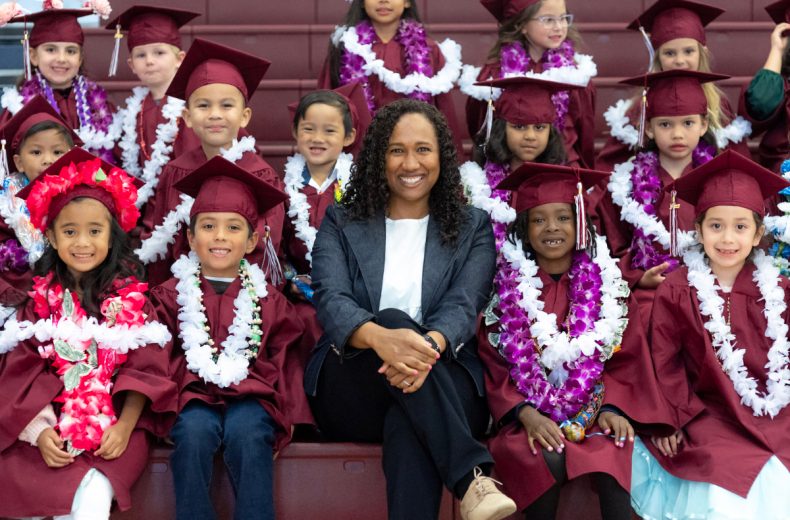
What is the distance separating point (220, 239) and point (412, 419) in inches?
39.5

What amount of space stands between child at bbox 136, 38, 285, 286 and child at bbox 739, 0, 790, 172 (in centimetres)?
224

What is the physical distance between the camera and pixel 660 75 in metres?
4.79

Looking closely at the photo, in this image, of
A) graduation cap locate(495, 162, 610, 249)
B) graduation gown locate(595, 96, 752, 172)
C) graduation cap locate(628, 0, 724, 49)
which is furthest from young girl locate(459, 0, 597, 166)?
graduation cap locate(495, 162, 610, 249)

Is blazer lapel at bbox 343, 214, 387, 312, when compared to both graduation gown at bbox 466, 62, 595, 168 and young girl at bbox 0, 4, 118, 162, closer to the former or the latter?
graduation gown at bbox 466, 62, 595, 168

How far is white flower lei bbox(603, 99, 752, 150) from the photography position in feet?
17.0

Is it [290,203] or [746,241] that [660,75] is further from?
[290,203]

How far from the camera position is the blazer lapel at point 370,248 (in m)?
3.90

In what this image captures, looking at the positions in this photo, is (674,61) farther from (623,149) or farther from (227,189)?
(227,189)

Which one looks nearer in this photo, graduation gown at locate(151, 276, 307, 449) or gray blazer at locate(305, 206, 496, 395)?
gray blazer at locate(305, 206, 496, 395)

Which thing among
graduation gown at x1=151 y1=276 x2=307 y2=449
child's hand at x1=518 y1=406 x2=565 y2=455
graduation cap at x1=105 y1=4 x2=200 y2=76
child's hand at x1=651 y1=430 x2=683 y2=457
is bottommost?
child's hand at x1=651 y1=430 x2=683 y2=457

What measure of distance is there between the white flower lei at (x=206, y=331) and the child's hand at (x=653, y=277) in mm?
1498

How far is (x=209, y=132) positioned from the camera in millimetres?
4738

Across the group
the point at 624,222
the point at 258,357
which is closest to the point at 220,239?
the point at 258,357

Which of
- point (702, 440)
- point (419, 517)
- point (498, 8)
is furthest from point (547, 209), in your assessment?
point (498, 8)
